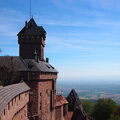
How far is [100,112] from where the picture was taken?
7162 cm

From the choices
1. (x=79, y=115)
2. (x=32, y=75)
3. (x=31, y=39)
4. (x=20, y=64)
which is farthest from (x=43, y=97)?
(x=79, y=115)

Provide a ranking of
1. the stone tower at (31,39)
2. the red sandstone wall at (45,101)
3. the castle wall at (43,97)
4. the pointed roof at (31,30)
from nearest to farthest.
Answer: the castle wall at (43,97), the red sandstone wall at (45,101), the pointed roof at (31,30), the stone tower at (31,39)

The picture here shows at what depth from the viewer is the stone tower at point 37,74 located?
36719mm

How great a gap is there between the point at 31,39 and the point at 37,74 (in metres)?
9.22

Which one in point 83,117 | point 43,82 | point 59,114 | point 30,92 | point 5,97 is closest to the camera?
point 5,97

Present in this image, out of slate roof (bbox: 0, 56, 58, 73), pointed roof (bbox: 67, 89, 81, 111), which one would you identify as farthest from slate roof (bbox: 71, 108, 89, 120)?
slate roof (bbox: 0, 56, 58, 73)

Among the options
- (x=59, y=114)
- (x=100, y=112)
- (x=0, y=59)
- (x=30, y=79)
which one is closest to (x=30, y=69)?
(x=30, y=79)

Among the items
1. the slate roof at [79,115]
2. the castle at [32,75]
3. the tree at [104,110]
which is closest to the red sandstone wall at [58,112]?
the castle at [32,75]

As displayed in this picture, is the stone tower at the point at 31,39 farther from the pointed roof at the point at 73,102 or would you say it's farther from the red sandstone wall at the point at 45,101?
the pointed roof at the point at 73,102

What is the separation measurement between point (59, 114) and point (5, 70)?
14.8 m

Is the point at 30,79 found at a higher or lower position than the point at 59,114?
higher

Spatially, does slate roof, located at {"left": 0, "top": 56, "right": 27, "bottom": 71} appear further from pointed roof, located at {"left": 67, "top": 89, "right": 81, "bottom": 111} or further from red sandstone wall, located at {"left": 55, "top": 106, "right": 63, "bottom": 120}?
pointed roof, located at {"left": 67, "top": 89, "right": 81, "bottom": 111}

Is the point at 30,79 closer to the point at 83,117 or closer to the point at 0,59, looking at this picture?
the point at 0,59

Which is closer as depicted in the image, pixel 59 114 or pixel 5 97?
pixel 5 97
